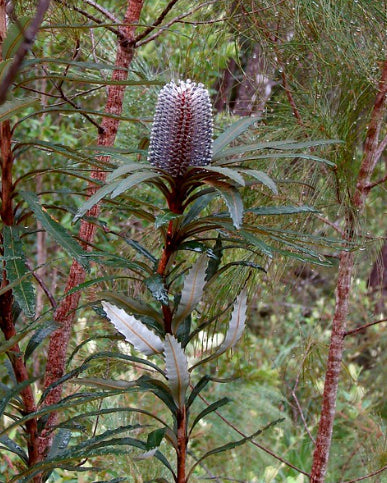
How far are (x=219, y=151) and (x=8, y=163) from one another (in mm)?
248

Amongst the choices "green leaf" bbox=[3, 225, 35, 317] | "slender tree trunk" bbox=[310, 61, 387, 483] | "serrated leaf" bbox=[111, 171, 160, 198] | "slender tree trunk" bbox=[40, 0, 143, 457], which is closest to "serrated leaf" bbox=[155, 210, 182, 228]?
"serrated leaf" bbox=[111, 171, 160, 198]

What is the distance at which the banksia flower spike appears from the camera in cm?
75

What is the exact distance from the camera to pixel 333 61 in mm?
1071

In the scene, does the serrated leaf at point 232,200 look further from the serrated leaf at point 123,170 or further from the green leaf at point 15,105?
the green leaf at point 15,105

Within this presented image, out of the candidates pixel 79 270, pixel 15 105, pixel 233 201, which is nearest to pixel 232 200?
pixel 233 201

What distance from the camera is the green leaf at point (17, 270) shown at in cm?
69

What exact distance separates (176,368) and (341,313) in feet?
1.46

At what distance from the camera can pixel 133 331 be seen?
0.74m

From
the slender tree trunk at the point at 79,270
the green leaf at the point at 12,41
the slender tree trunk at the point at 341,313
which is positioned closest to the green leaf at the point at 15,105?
the green leaf at the point at 12,41

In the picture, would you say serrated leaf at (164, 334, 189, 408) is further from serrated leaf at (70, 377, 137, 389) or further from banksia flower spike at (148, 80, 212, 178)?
banksia flower spike at (148, 80, 212, 178)

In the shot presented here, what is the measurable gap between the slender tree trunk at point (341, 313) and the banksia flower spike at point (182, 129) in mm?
422

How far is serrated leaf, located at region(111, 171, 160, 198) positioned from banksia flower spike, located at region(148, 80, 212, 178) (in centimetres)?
5

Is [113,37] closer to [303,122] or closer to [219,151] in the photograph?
[303,122]

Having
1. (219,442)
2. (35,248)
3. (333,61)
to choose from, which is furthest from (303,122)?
(35,248)
